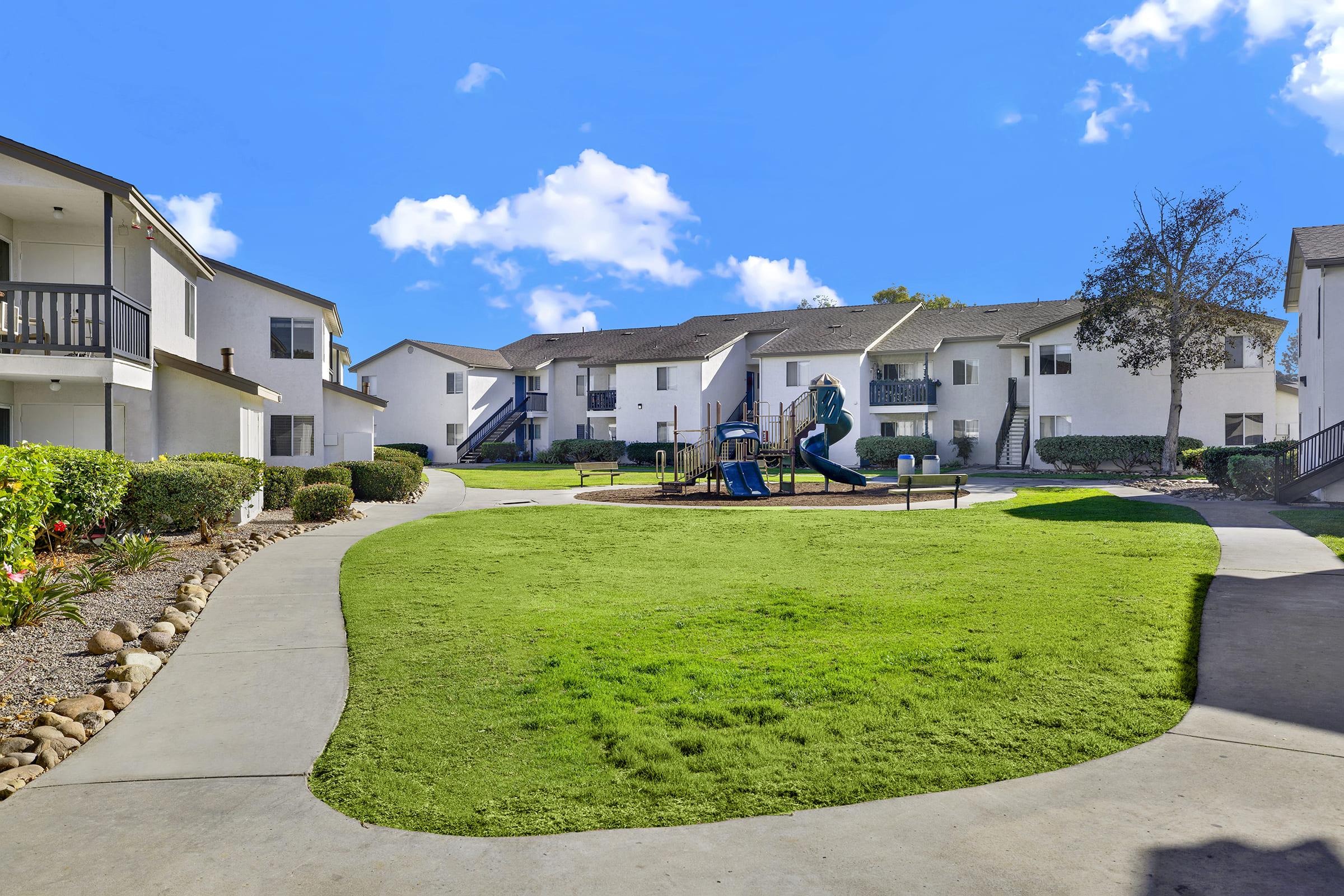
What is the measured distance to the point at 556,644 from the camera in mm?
7219

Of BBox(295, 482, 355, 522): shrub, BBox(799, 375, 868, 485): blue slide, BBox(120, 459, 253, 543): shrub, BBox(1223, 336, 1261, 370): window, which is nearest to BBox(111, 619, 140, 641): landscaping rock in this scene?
BBox(120, 459, 253, 543): shrub

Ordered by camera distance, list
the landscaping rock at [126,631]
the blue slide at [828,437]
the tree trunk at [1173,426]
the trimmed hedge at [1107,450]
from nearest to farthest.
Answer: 1. the landscaping rock at [126,631]
2. the blue slide at [828,437]
3. the tree trunk at [1173,426]
4. the trimmed hedge at [1107,450]

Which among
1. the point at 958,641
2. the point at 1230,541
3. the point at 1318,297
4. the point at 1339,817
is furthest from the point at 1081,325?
the point at 1339,817

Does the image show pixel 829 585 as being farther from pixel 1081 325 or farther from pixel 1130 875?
pixel 1081 325

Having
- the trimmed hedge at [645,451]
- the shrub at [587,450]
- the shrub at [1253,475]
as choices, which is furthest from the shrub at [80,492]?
the shrub at [587,450]

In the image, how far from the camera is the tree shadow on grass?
3.45 m

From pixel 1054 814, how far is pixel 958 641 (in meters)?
3.10

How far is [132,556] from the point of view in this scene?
11.2 meters

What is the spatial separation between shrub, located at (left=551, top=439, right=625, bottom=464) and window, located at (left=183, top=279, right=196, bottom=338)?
26.3 metres

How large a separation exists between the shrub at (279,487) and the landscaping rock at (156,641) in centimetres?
1276

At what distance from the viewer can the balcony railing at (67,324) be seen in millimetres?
15781

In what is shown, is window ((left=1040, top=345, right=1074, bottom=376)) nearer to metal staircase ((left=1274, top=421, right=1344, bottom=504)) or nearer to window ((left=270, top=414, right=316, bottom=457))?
metal staircase ((left=1274, top=421, right=1344, bottom=504))

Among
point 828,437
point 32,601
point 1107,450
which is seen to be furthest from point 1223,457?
point 32,601

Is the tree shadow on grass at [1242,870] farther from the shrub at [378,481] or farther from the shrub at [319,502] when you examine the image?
the shrub at [378,481]
